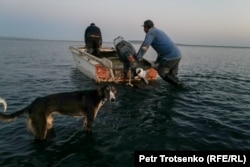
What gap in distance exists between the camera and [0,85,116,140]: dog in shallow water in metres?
6.68

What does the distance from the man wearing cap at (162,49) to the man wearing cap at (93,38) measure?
6.66m

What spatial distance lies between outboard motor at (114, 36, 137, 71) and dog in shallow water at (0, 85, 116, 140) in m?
6.47

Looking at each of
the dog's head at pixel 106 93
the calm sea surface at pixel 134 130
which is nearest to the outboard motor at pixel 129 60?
the calm sea surface at pixel 134 130

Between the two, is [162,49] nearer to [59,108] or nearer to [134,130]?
[134,130]

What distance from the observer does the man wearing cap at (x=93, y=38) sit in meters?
18.4

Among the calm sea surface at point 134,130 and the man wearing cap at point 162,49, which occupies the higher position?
the man wearing cap at point 162,49

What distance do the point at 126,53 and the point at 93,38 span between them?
16.0 ft

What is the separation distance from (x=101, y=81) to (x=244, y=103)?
24.1ft

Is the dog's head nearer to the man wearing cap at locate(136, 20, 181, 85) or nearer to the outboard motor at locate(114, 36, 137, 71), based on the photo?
the man wearing cap at locate(136, 20, 181, 85)

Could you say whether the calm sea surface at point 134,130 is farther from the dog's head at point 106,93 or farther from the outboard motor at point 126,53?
the outboard motor at point 126,53

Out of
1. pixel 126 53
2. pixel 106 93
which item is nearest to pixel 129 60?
pixel 126 53

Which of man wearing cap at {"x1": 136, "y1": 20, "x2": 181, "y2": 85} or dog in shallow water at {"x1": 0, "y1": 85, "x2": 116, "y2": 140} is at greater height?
man wearing cap at {"x1": 136, "y1": 20, "x2": 181, "y2": 85}

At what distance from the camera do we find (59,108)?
22.9ft

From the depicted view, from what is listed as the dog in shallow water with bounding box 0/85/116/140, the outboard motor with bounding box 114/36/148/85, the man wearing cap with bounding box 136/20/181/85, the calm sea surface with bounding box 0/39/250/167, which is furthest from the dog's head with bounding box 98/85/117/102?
the outboard motor with bounding box 114/36/148/85
